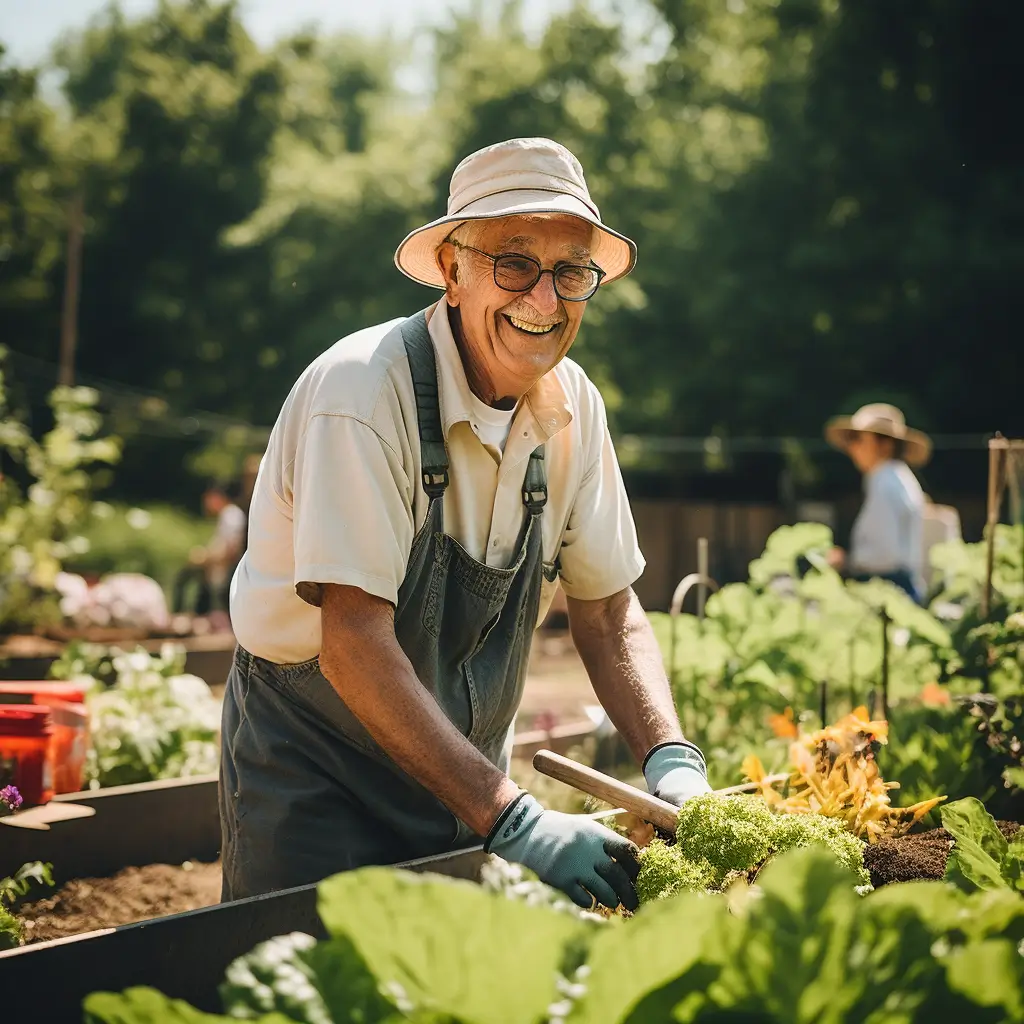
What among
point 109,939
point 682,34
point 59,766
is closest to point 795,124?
point 682,34

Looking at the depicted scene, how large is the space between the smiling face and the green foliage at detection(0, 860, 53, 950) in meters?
1.34

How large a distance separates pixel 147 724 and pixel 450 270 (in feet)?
8.37

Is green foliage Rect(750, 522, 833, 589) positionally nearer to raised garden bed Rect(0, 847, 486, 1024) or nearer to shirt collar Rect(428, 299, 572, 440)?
shirt collar Rect(428, 299, 572, 440)

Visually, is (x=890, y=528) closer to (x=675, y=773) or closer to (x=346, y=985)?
(x=675, y=773)

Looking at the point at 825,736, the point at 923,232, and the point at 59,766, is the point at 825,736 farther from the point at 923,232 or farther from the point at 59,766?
the point at 923,232

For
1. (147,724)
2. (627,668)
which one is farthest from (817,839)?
(147,724)

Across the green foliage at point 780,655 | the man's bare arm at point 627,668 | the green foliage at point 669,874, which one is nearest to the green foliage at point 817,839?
the green foliage at point 669,874

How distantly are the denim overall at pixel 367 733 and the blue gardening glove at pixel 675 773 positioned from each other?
0.35 meters

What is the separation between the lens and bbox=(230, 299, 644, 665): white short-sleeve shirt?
2.04 m

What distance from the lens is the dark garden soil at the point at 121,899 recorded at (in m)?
3.08

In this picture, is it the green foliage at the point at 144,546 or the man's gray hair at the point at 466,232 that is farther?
the green foliage at the point at 144,546

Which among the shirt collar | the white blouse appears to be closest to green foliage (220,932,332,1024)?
the shirt collar

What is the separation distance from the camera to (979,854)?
1808 mm

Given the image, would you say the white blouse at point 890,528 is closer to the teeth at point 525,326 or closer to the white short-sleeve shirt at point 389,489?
the white short-sleeve shirt at point 389,489
